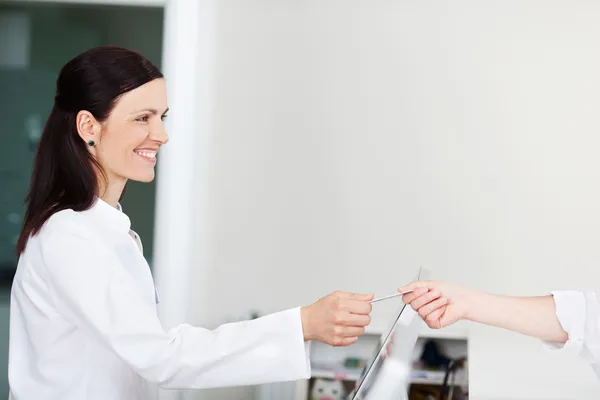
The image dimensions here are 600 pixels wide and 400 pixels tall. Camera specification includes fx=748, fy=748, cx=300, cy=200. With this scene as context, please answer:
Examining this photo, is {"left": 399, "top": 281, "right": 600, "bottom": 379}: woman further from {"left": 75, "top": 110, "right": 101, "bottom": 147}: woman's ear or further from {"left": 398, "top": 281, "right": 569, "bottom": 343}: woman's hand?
{"left": 75, "top": 110, "right": 101, "bottom": 147}: woman's ear

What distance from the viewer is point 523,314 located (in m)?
1.48

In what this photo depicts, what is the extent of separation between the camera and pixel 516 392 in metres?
2.37

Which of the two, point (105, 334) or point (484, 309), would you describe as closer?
point (105, 334)

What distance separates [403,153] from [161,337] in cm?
168

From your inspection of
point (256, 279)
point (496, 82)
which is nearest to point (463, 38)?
point (496, 82)

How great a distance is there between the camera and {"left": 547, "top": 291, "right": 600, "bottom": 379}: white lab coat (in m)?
1.37

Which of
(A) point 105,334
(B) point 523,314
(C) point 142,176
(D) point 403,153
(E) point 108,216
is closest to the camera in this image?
(A) point 105,334

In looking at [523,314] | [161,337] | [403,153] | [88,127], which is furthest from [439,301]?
[403,153]

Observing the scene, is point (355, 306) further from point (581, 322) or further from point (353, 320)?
point (581, 322)

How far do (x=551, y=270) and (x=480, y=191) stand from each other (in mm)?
362

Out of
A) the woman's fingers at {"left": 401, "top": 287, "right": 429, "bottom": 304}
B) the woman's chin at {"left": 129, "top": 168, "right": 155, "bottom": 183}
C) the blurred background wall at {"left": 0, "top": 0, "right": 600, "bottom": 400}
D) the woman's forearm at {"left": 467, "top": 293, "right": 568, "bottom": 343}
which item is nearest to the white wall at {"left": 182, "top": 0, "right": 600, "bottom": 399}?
the blurred background wall at {"left": 0, "top": 0, "right": 600, "bottom": 400}

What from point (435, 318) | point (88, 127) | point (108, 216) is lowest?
point (435, 318)

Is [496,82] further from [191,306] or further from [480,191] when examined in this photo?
[191,306]

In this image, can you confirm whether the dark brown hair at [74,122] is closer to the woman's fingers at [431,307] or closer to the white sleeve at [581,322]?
the woman's fingers at [431,307]
